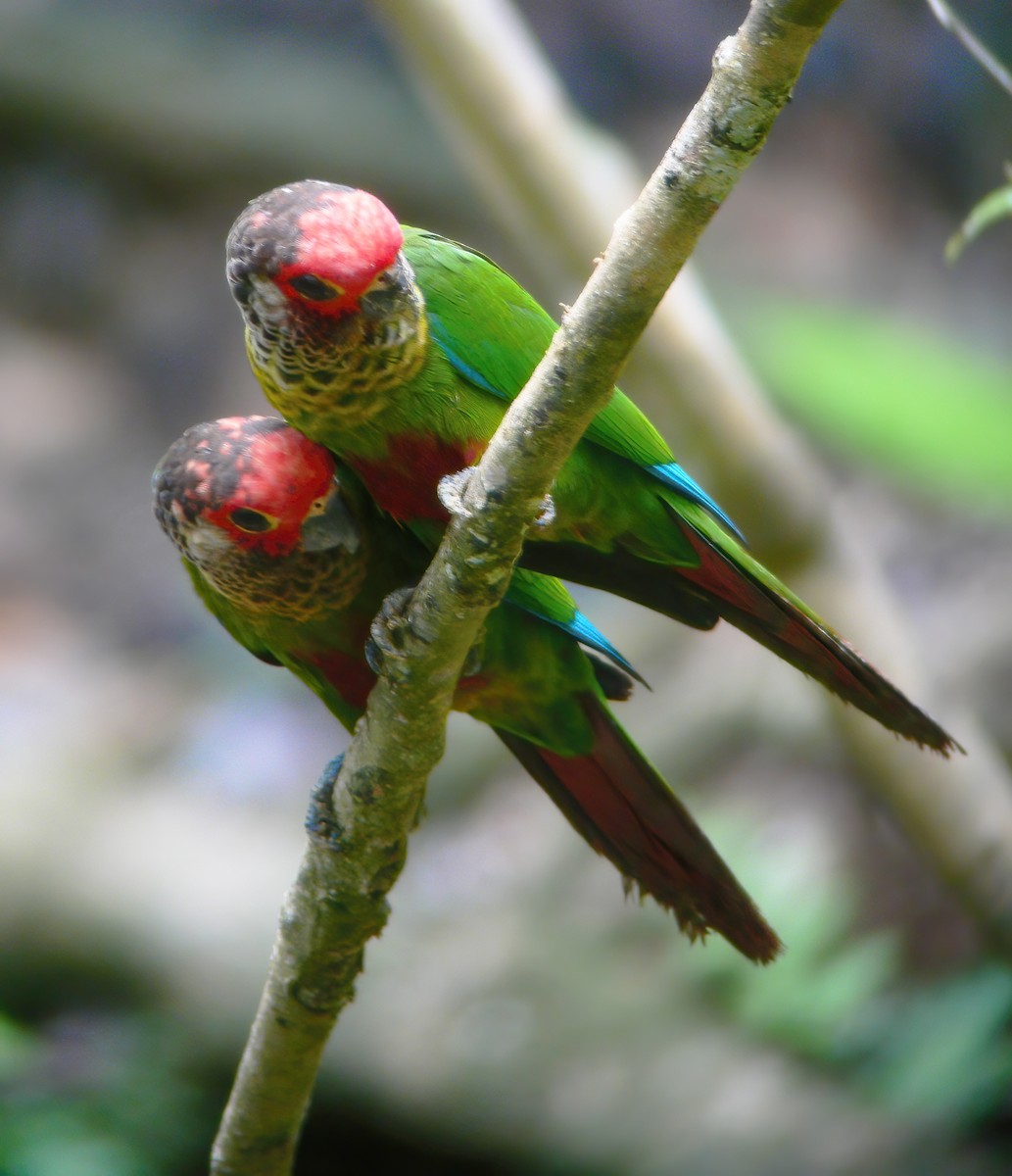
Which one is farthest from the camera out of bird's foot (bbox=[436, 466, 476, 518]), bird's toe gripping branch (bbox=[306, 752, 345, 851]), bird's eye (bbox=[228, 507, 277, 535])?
bird's toe gripping branch (bbox=[306, 752, 345, 851])

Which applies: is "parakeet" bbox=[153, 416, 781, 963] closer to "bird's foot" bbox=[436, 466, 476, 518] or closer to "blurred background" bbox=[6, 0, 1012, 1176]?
"bird's foot" bbox=[436, 466, 476, 518]

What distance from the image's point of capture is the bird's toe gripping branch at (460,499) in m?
1.41

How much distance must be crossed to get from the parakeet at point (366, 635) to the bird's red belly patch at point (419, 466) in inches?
4.2

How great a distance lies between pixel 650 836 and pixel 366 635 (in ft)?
1.91

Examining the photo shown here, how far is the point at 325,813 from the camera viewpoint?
178cm

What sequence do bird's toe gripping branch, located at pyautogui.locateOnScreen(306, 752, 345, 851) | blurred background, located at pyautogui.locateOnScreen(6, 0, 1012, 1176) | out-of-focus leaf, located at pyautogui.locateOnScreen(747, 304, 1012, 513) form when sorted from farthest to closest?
out-of-focus leaf, located at pyautogui.locateOnScreen(747, 304, 1012, 513), blurred background, located at pyautogui.locateOnScreen(6, 0, 1012, 1176), bird's toe gripping branch, located at pyautogui.locateOnScreen(306, 752, 345, 851)

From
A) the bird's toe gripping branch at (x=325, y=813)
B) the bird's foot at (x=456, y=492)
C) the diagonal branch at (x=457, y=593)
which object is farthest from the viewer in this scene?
the bird's toe gripping branch at (x=325, y=813)

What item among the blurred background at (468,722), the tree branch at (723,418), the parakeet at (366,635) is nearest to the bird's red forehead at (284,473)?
the parakeet at (366,635)

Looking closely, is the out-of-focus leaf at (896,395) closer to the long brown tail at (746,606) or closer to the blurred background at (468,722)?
the blurred background at (468,722)

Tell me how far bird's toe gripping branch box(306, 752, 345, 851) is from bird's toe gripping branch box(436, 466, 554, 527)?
1.76ft

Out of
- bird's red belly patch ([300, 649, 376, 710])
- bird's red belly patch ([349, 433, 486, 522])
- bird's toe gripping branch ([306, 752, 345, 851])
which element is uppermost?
bird's red belly patch ([349, 433, 486, 522])

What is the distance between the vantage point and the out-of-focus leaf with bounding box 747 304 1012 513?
4.11 m

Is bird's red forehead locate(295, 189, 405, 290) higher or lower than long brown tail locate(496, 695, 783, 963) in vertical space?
higher

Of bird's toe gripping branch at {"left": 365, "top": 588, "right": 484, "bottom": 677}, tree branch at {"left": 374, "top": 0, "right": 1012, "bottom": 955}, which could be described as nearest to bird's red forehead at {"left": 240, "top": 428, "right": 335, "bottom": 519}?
bird's toe gripping branch at {"left": 365, "top": 588, "right": 484, "bottom": 677}
